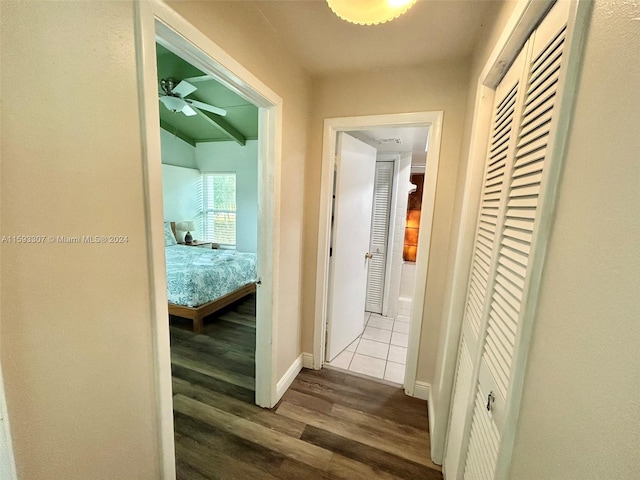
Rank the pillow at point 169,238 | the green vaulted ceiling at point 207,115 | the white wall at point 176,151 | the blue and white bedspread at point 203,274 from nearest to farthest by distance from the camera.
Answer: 1. the blue and white bedspread at point 203,274
2. the green vaulted ceiling at point 207,115
3. the pillow at point 169,238
4. the white wall at point 176,151

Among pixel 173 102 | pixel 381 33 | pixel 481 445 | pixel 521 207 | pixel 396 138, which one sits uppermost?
Answer: pixel 173 102

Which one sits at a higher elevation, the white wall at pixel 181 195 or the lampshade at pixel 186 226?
the white wall at pixel 181 195

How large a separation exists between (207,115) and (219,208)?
80.2 inches

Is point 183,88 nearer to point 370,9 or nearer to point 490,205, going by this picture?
point 370,9

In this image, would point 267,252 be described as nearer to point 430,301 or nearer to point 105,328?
point 105,328

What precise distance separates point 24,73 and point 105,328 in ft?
2.22

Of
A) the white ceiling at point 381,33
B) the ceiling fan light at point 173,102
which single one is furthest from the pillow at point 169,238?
the white ceiling at point 381,33

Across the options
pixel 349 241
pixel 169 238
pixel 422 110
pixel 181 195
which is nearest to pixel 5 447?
pixel 349 241

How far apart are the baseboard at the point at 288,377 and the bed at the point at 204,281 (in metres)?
1.32

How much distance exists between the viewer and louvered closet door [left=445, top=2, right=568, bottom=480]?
64 centimetres

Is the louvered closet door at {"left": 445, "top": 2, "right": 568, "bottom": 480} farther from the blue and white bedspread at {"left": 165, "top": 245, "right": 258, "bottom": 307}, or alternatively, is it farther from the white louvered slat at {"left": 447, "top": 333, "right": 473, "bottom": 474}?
the blue and white bedspread at {"left": 165, "top": 245, "right": 258, "bottom": 307}

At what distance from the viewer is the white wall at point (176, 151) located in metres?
5.00

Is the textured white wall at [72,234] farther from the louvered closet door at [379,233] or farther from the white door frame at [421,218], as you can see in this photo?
the louvered closet door at [379,233]

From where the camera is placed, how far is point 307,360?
7.46ft
